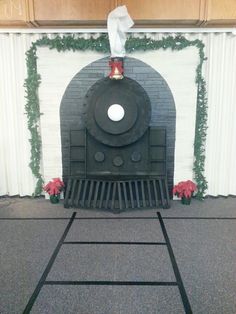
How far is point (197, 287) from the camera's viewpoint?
89.3 inches

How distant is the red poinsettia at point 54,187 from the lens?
3953 millimetres

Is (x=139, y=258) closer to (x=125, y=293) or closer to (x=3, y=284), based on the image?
(x=125, y=293)

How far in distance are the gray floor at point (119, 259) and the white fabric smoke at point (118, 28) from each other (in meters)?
1.95

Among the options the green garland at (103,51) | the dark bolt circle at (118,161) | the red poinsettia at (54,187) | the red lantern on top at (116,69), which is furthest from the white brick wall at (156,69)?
the dark bolt circle at (118,161)

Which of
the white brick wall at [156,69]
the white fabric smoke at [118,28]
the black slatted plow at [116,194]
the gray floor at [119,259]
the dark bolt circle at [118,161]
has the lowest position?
the gray floor at [119,259]

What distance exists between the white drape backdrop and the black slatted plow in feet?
2.35

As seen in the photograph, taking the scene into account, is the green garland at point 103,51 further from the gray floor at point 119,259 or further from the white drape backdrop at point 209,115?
the gray floor at point 119,259

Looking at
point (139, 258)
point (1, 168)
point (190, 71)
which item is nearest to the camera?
point (139, 258)

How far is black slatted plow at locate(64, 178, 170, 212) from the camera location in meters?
3.76

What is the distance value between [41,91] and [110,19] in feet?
4.16

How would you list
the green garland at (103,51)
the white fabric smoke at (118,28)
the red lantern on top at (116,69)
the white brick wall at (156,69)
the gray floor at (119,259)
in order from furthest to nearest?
1. the white brick wall at (156,69)
2. the green garland at (103,51)
3. the red lantern on top at (116,69)
4. the white fabric smoke at (118,28)
5. the gray floor at (119,259)

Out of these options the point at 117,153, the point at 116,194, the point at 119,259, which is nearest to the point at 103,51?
the point at 117,153

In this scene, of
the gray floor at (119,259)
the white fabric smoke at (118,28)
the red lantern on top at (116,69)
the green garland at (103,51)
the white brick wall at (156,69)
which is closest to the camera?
the gray floor at (119,259)

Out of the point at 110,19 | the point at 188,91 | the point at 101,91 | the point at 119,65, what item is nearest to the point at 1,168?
the point at 101,91
